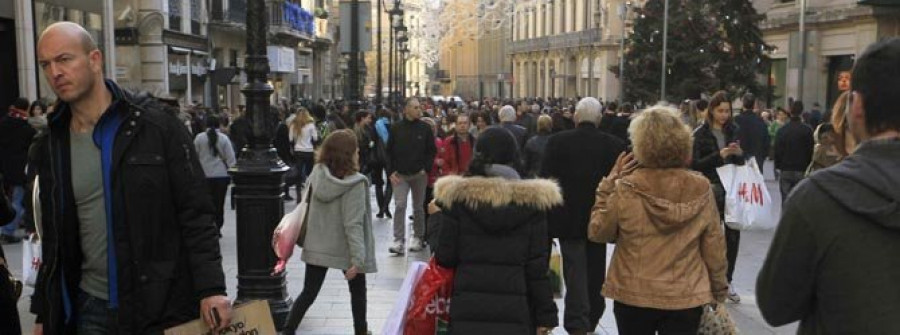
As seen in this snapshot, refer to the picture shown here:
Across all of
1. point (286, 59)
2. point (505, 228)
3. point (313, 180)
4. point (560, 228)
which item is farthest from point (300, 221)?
point (286, 59)

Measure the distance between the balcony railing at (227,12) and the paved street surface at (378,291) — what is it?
22.6m

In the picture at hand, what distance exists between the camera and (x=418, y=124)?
1084 cm

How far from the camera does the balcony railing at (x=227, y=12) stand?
32.9m

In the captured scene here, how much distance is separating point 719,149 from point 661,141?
126 inches

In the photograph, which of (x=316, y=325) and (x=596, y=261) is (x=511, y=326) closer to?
(x=596, y=261)

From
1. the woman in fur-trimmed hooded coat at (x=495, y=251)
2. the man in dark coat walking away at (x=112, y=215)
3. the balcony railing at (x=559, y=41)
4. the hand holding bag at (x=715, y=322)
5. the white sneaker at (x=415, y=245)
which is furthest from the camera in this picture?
the balcony railing at (x=559, y=41)

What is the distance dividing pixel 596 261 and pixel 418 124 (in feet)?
14.9

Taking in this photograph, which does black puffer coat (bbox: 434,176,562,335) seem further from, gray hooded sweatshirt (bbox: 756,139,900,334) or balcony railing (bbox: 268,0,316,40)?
balcony railing (bbox: 268,0,316,40)

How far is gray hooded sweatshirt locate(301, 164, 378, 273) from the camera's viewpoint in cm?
610

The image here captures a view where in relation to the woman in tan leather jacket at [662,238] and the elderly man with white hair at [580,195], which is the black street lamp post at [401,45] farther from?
the woman in tan leather jacket at [662,238]

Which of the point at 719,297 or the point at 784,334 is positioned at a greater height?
the point at 719,297

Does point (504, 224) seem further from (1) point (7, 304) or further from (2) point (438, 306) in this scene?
(1) point (7, 304)

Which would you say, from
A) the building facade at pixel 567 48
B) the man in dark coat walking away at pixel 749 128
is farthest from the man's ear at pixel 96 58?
the building facade at pixel 567 48

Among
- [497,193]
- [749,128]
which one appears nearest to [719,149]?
[497,193]
